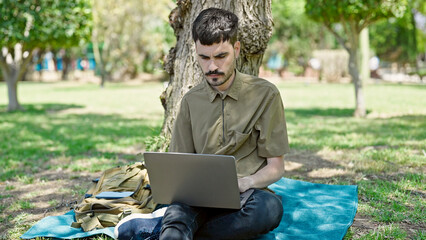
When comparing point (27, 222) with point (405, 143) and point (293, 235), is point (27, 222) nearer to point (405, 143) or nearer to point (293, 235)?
point (293, 235)

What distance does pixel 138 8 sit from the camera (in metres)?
23.5

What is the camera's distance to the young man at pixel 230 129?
8.89 ft

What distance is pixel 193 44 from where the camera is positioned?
430 cm

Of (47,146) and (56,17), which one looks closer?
(47,146)

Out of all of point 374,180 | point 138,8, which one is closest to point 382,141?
point 374,180

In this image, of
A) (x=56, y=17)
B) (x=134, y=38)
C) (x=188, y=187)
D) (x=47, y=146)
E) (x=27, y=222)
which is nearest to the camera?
(x=188, y=187)

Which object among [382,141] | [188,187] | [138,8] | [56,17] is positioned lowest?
[382,141]

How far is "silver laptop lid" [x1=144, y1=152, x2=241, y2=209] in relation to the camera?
2.50 metres

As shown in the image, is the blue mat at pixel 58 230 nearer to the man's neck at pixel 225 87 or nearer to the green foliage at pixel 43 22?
the man's neck at pixel 225 87

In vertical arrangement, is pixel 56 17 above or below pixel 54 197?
above

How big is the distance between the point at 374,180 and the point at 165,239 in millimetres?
2870

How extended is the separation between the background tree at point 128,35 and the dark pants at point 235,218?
18.5 meters

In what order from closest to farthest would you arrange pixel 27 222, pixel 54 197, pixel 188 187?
pixel 188 187, pixel 27 222, pixel 54 197

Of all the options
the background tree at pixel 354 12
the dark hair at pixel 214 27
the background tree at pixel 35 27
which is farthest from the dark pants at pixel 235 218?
the background tree at pixel 35 27
